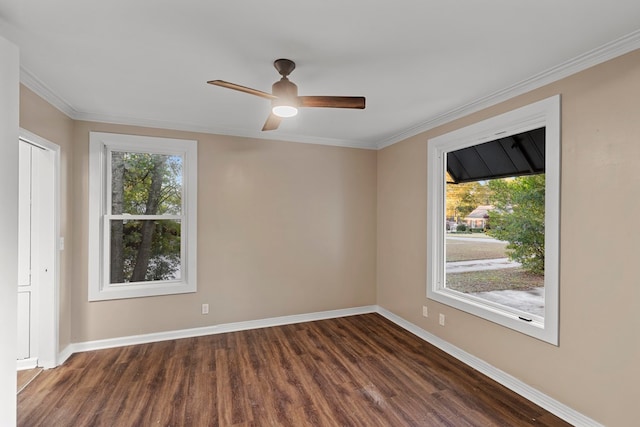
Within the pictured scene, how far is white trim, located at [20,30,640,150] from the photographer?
1.93 metres

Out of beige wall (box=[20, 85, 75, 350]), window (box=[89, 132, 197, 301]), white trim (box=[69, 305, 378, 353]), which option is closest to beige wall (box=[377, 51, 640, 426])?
white trim (box=[69, 305, 378, 353])

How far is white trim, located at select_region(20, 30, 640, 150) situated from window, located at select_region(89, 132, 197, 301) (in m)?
0.18

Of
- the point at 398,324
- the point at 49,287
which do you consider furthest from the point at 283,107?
the point at 398,324

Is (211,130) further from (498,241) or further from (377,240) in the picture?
(498,241)

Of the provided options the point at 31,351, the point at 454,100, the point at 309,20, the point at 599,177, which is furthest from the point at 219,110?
the point at 599,177

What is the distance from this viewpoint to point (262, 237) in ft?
12.8

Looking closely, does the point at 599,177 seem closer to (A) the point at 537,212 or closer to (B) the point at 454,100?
(A) the point at 537,212

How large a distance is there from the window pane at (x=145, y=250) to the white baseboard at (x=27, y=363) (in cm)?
90

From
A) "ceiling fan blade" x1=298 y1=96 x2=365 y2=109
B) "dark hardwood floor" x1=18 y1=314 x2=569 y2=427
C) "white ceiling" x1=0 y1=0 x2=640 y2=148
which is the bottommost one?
"dark hardwood floor" x1=18 y1=314 x2=569 y2=427

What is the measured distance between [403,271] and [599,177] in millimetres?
2295

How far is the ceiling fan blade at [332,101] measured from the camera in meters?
2.08

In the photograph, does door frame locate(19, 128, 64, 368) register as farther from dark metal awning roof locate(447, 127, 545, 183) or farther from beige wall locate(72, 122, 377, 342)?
dark metal awning roof locate(447, 127, 545, 183)

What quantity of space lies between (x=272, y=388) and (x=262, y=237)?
71.7 inches

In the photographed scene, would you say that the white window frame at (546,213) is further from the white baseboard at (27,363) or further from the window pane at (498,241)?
the white baseboard at (27,363)
